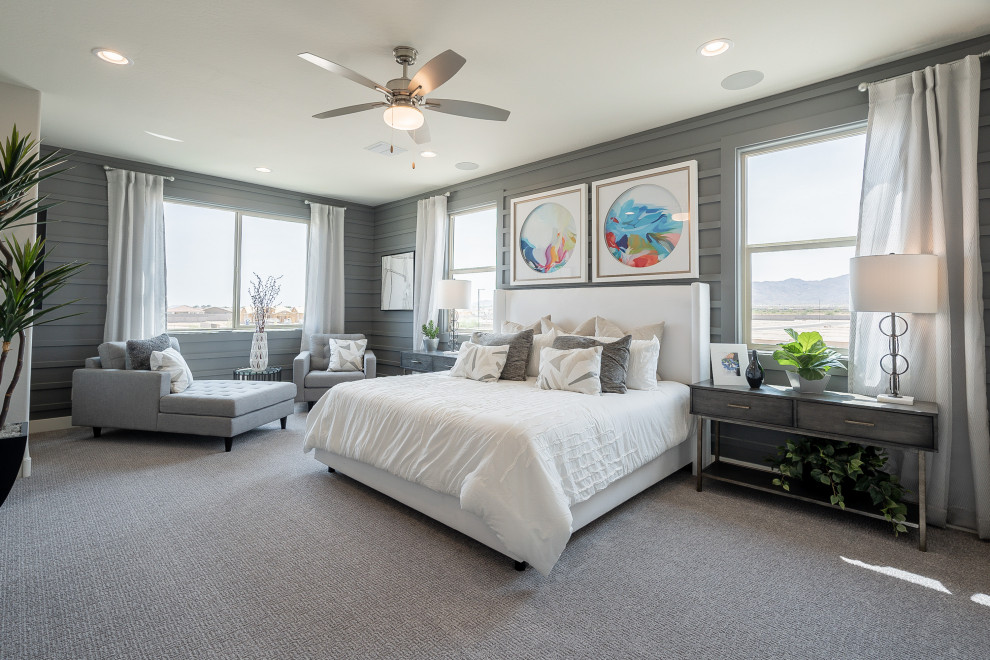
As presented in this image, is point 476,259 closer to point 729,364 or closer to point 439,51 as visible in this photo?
point 439,51

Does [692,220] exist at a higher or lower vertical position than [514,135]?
lower

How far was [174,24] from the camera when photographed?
2.57 m

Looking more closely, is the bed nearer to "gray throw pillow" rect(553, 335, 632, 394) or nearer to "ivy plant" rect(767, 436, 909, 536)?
"gray throw pillow" rect(553, 335, 632, 394)

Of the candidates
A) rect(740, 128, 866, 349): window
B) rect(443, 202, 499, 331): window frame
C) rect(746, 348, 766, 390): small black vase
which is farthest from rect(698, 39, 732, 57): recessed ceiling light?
rect(443, 202, 499, 331): window frame

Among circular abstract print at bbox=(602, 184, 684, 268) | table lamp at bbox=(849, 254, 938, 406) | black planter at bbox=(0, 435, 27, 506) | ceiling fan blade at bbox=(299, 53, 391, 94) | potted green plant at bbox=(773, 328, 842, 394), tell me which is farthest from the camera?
circular abstract print at bbox=(602, 184, 684, 268)

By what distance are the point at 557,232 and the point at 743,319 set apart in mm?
1877

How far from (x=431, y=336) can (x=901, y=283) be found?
13.7ft

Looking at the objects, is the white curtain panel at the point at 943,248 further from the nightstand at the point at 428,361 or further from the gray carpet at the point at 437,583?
the nightstand at the point at 428,361

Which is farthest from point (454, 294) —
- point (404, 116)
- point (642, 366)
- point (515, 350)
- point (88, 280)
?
point (88, 280)

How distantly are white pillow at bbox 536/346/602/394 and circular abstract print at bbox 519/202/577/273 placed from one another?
150cm

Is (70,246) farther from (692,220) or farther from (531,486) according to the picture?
(692,220)

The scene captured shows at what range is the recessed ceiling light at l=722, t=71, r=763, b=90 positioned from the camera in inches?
119

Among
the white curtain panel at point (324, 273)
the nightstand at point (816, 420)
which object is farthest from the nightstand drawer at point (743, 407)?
the white curtain panel at point (324, 273)

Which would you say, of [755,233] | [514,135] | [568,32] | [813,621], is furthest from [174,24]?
[813,621]
